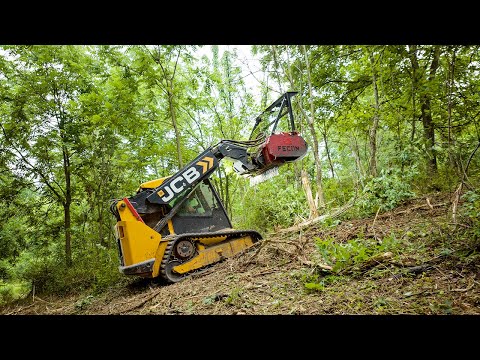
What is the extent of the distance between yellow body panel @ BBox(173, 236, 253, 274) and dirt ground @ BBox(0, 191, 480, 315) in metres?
0.25

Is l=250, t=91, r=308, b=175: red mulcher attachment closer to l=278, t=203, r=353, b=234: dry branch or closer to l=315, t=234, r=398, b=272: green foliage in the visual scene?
l=278, t=203, r=353, b=234: dry branch

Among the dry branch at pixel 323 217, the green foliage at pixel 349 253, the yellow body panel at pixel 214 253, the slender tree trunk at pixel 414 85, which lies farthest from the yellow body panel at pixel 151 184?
the slender tree trunk at pixel 414 85

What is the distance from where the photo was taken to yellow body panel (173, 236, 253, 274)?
488 cm

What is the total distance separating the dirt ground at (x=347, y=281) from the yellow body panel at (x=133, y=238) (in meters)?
Answer: 0.62

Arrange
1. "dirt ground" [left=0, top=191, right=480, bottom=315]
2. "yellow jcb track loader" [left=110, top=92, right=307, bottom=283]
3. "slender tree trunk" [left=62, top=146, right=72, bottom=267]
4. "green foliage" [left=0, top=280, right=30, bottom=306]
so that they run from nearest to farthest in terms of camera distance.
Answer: "dirt ground" [left=0, top=191, right=480, bottom=315] < "yellow jcb track loader" [left=110, top=92, right=307, bottom=283] < "green foliage" [left=0, top=280, right=30, bottom=306] < "slender tree trunk" [left=62, top=146, right=72, bottom=267]

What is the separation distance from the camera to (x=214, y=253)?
207 inches

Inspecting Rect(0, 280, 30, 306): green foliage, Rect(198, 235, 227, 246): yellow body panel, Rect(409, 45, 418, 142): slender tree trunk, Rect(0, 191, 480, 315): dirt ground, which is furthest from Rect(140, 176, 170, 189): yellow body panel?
Rect(409, 45, 418, 142): slender tree trunk

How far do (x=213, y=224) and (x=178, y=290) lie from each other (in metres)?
1.79

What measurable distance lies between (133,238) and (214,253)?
1.50 meters

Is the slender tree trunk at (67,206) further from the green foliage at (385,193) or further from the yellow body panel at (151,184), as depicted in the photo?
the green foliage at (385,193)

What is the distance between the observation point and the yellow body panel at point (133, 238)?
14.7 feet
